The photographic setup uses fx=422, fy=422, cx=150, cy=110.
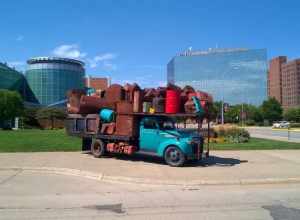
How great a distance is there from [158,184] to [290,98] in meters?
159

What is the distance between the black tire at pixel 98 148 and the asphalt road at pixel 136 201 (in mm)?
4901

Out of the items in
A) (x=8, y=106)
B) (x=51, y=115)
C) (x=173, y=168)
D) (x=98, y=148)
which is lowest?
(x=173, y=168)

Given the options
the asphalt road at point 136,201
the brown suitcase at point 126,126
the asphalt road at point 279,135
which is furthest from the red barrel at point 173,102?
the asphalt road at point 279,135

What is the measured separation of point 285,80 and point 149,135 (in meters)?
156

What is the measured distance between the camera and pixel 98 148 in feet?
57.8

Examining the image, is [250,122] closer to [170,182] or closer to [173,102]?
Result: [173,102]

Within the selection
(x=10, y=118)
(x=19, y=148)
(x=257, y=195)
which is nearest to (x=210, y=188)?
(x=257, y=195)

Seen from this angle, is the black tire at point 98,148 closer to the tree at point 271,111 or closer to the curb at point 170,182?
the curb at point 170,182

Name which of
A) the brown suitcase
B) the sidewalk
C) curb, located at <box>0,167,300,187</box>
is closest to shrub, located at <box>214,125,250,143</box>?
the sidewalk

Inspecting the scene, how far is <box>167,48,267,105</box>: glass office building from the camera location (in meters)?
121

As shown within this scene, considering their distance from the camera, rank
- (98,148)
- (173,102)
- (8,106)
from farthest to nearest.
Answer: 1. (8,106)
2. (98,148)
3. (173,102)

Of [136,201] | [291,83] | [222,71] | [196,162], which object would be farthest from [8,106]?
[291,83]

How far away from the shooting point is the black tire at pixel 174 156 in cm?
1485

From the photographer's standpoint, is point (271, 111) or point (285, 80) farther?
point (285, 80)
